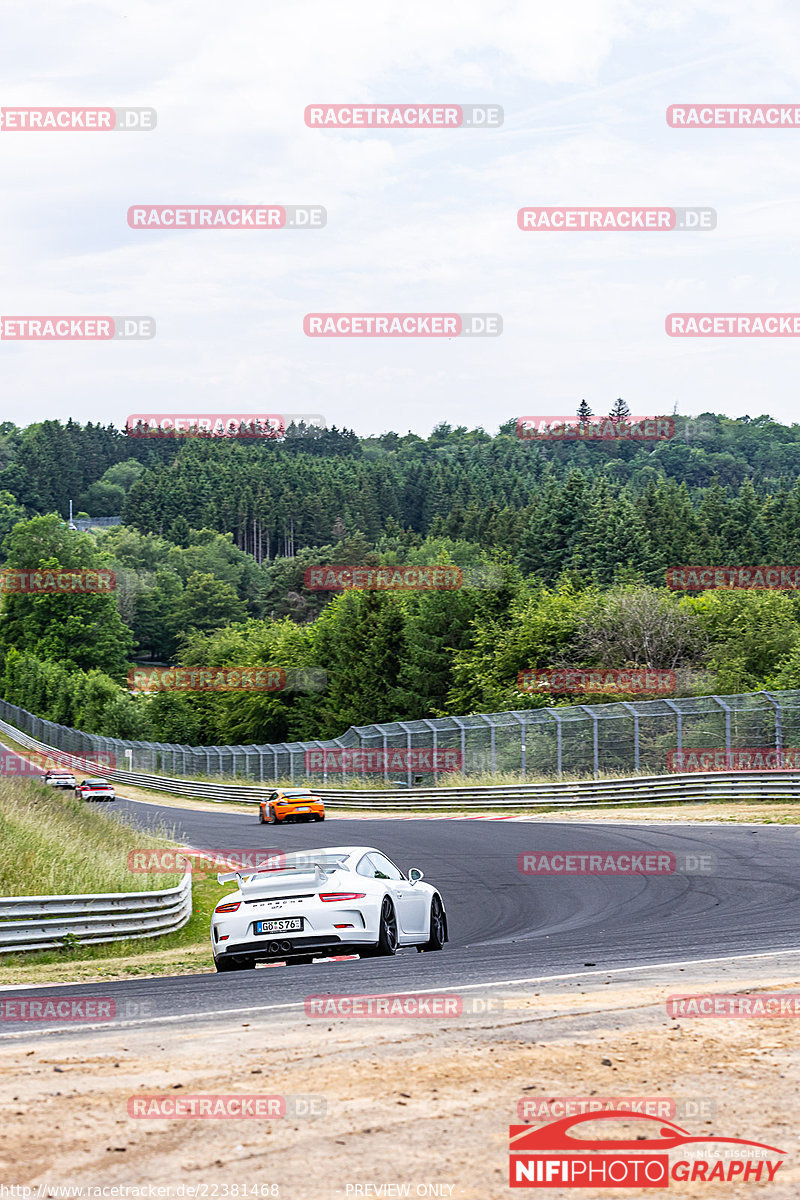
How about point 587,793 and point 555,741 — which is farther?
point 555,741

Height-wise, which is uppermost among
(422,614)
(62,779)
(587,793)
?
(422,614)

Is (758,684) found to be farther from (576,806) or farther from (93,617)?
(93,617)

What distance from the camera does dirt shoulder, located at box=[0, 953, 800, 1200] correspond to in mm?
4961

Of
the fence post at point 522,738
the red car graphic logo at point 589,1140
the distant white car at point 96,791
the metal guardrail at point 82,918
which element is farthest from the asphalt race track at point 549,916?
the distant white car at point 96,791

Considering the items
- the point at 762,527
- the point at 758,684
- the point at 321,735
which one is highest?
the point at 762,527

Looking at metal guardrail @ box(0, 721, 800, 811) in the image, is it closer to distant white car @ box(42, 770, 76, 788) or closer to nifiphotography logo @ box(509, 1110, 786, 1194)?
distant white car @ box(42, 770, 76, 788)

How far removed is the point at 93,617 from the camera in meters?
141

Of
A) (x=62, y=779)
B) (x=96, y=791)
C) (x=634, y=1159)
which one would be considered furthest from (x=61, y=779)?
(x=634, y=1159)

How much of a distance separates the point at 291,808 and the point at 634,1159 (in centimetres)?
3726

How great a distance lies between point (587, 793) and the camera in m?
34.8

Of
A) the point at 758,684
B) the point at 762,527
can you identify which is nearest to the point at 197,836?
the point at 758,684

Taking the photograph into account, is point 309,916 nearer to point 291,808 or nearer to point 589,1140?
point 589,1140

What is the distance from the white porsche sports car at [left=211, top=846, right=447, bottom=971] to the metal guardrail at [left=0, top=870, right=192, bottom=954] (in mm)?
2926

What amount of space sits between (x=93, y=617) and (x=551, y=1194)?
460 ft
